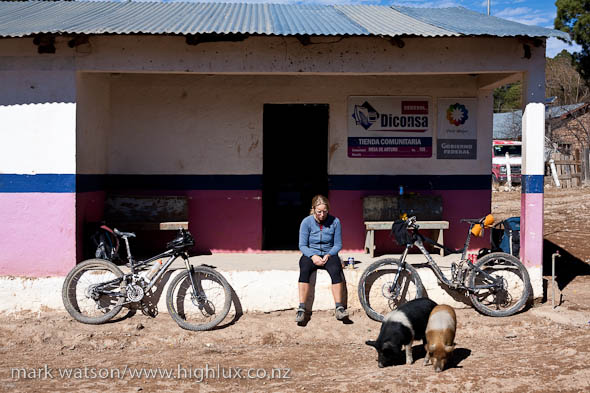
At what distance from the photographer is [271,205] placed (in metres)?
9.09

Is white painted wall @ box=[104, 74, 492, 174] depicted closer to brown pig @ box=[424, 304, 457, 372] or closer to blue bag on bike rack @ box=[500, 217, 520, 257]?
blue bag on bike rack @ box=[500, 217, 520, 257]

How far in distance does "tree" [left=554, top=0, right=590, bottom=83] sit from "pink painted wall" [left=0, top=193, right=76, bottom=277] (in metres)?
24.9

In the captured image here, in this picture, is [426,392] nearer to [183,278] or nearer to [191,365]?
[191,365]

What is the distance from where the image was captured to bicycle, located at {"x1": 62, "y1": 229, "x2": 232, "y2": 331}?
6.65 m

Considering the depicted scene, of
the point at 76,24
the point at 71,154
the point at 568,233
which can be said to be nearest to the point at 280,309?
the point at 71,154

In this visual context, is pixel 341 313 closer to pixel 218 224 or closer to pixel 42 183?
pixel 218 224

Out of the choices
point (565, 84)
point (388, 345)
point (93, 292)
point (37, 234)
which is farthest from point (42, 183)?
point (565, 84)

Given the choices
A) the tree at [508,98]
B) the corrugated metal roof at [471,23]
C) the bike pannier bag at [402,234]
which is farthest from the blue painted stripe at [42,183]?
the tree at [508,98]

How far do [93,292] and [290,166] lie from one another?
12.0ft

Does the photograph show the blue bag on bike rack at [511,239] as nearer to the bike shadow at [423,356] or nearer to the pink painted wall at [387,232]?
the pink painted wall at [387,232]

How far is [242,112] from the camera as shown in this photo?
8375mm

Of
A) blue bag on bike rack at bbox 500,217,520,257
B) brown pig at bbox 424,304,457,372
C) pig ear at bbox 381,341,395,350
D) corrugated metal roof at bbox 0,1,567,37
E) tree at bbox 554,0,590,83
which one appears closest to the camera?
brown pig at bbox 424,304,457,372

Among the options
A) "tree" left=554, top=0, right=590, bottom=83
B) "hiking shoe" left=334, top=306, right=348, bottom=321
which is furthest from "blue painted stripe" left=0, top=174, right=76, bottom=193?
"tree" left=554, top=0, right=590, bottom=83

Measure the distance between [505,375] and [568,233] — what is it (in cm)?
862
